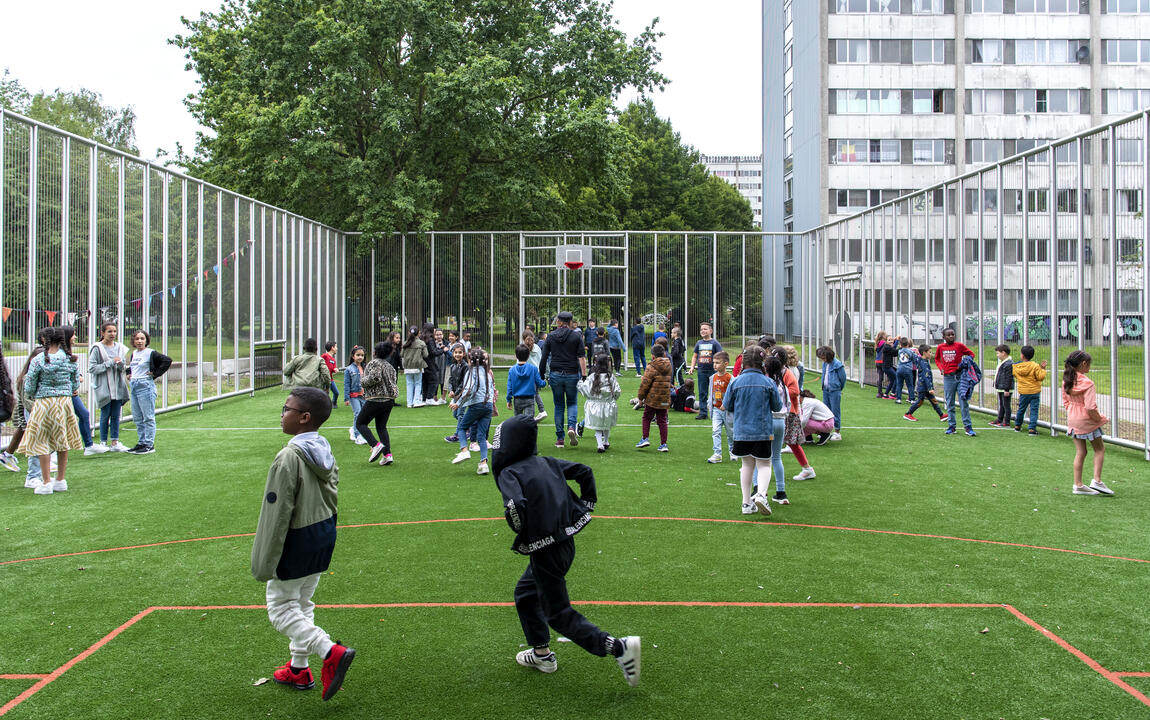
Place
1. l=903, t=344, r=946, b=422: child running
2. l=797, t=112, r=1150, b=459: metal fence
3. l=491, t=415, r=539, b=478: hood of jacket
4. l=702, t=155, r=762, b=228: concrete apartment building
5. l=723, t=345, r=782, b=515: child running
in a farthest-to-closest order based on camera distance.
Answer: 1. l=702, t=155, r=762, b=228: concrete apartment building
2. l=903, t=344, r=946, b=422: child running
3. l=797, t=112, r=1150, b=459: metal fence
4. l=723, t=345, r=782, b=515: child running
5. l=491, t=415, r=539, b=478: hood of jacket

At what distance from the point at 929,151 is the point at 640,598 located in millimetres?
50116

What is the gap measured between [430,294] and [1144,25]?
147ft

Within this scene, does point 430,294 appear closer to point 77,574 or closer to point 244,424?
point 244,424

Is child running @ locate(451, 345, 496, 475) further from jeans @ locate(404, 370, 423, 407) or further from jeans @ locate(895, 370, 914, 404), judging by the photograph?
jeans @ locate(895, 370, 914, 404)

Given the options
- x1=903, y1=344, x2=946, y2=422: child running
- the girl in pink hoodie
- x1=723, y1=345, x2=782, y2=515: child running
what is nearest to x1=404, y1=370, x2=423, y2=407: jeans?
x1=903, y1=344, x2=946, y2=422: child running

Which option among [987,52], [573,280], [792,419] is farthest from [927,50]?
[792,419]

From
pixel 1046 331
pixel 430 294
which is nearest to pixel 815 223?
pixel 430 294

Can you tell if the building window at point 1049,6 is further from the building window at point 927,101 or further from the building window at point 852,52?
the building window at point 852,52

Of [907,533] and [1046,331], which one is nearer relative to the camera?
[907,533]

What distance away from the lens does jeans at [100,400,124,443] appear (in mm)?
13125

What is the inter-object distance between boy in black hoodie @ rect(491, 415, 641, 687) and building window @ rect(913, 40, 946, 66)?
51964 millimetres

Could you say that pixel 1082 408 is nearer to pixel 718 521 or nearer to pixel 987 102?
pixel 718 521

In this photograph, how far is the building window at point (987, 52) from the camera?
165 feet

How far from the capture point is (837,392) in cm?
1451
